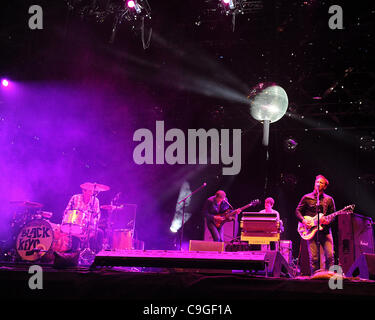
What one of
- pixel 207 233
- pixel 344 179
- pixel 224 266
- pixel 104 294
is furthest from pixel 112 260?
pixel 344 179

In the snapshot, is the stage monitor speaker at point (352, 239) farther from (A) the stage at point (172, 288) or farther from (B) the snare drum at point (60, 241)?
(B) the snare drum at point (60, 241)

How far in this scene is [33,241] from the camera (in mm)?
7383

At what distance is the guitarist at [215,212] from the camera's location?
8.22 m

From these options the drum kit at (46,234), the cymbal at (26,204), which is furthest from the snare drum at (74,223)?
the cymbal at (26,204)

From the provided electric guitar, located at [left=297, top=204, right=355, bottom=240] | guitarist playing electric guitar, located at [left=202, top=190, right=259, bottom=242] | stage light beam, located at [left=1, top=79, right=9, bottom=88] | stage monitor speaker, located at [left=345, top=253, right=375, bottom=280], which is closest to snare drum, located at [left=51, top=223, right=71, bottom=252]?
guitarist playing electric guitar, located at [left=202, top=190, right=259, bottom=242]

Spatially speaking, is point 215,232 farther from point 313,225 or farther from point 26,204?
point 26,204

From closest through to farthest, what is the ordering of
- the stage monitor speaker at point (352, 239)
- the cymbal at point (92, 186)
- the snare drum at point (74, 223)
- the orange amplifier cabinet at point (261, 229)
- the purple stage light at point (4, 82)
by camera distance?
the orange amplifier cabinet at point (261, 229), the stage monitor speaker at point (352, 239), the snare drum at point (74, 223), the cymbal at point (92, 186), the purple stage light at point (4, 82)

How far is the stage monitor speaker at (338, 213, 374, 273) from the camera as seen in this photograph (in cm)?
656

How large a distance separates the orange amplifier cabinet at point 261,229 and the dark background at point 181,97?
3965 mm

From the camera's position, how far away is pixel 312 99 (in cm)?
862

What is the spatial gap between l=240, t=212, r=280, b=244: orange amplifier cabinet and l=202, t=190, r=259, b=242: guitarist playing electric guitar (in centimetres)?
236

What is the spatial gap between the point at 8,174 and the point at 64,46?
11.1 ft

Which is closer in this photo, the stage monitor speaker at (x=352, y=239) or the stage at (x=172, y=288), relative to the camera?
the stage at (x=172, y=288)

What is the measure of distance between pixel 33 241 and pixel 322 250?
558cm
